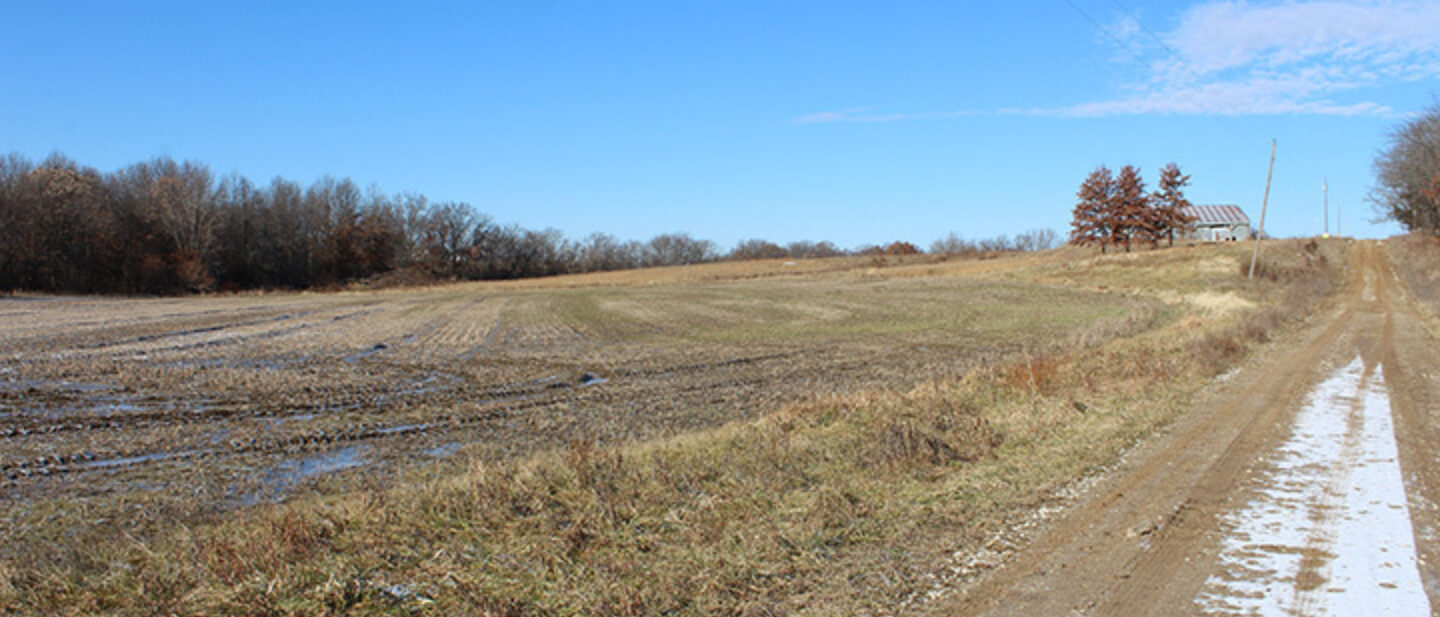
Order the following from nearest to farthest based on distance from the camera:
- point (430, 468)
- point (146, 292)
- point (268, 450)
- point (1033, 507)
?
point (1033, 507), point (430, 468), point (268, 450), point (146, 292)

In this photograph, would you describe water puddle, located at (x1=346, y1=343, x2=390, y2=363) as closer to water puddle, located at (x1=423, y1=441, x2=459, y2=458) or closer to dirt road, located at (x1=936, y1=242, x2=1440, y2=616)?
water puddle, located at (x1=423, y1=441, x2=459, y2=458)

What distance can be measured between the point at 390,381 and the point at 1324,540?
15.8m

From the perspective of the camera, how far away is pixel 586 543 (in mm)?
6422

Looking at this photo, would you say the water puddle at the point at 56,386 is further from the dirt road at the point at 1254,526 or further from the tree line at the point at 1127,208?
the tree line at the point at 1127,208

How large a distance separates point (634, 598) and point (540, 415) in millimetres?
8591

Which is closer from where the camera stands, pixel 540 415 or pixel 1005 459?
pixel 1005 459

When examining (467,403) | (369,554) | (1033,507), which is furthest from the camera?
(467,403)

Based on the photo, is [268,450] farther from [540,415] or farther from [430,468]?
[540,415]

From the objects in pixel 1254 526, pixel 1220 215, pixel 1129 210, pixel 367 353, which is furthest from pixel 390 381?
pixel 1220 215

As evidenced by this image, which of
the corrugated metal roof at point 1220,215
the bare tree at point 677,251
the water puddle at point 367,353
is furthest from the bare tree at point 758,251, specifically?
the water puddle at point 367,353

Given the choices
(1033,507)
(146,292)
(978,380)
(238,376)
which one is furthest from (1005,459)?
(146,292)

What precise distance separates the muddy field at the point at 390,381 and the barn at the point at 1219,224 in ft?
270

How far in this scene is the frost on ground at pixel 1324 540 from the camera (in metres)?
5.23

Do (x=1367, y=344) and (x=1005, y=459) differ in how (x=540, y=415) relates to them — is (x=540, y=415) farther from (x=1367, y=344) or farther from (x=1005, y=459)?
(x=1367, y=344)
